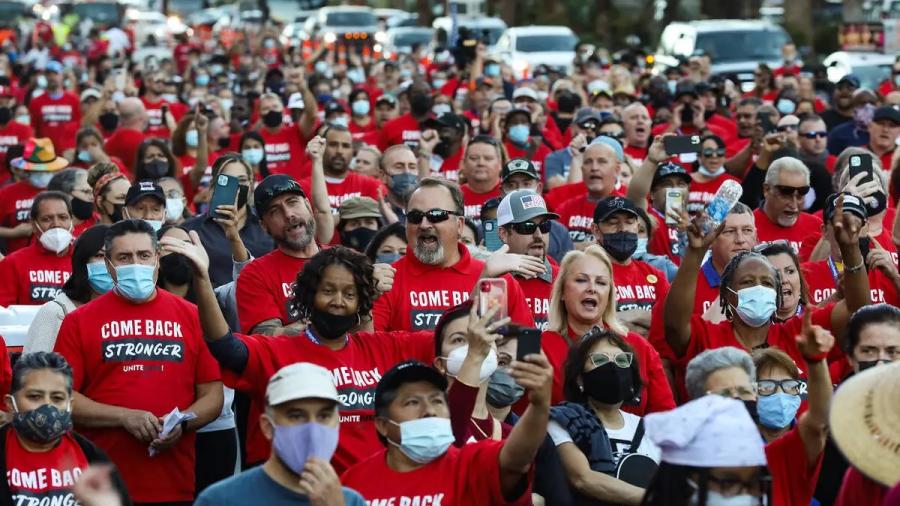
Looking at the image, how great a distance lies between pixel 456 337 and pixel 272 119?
30.6ft

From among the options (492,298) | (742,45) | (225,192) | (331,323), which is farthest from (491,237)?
(742,45)

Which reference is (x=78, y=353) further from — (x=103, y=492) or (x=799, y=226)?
(x=799, y=226)

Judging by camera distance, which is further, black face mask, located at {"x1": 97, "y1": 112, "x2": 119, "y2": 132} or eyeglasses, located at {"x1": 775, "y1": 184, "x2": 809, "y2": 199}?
black face mask, located at {"x1": 97, "y1": 112, "x2": 119, "y2": 132}

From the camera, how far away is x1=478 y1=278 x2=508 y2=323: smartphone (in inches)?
259

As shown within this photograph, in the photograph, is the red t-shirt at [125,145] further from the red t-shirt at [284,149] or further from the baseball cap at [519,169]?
the baseball cap at [519,169]

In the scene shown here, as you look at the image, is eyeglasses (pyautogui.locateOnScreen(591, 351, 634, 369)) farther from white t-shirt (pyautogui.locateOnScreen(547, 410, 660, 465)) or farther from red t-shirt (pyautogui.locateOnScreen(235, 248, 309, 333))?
red t-shirt (pyautogui.locateOnScreen(235, 248, 309, 333))

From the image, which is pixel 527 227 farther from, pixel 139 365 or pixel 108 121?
pixel 108 121

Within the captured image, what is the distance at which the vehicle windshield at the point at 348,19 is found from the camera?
45531 millimetres

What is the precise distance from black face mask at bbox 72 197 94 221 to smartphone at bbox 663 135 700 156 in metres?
3.87

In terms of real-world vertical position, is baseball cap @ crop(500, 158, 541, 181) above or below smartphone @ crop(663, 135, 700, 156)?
below

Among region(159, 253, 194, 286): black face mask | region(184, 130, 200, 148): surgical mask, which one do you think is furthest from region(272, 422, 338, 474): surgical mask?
region(184, 130, 200, 148): surgical mask

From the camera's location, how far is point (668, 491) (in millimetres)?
5309

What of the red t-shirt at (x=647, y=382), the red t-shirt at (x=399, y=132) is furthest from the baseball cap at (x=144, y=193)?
the red t-shirt at (x=399, y=132)

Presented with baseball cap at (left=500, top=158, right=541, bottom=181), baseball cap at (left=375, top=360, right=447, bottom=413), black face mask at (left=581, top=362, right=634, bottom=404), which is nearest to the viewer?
baseball cap at (left=375, top=360, right=447, bottom=413)
